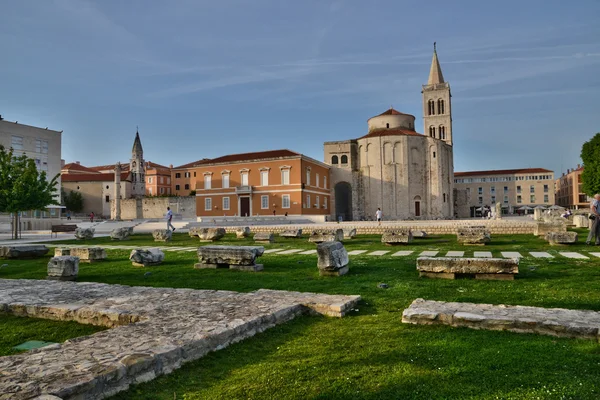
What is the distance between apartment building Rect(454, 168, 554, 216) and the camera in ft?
285

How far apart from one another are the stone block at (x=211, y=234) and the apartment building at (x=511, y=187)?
250 ft

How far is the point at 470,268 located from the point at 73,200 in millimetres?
81803

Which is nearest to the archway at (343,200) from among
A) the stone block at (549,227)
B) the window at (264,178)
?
the window at (264,178)

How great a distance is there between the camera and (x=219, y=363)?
12.0 feet

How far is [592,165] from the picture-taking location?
49812 mm

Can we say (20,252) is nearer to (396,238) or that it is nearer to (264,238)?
(264,238)

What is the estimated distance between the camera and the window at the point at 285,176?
1784 inches

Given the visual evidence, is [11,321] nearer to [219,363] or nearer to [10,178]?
[219,363]

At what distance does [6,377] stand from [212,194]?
4754cm

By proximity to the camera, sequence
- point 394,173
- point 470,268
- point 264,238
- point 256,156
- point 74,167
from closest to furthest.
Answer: point 470,268, point 264,238, point 256,156, point 394,173, point 74,167

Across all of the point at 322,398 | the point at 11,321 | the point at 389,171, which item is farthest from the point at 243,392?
the point at 389,171

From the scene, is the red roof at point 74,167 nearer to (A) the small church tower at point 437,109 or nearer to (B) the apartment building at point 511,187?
(A) the small church tower at point 437,109

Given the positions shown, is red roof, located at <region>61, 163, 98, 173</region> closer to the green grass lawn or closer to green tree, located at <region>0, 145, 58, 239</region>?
green tree, located at <region>0, 145, 58, 239</region>

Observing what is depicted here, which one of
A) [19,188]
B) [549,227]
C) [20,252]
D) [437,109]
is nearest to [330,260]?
[20,252]
